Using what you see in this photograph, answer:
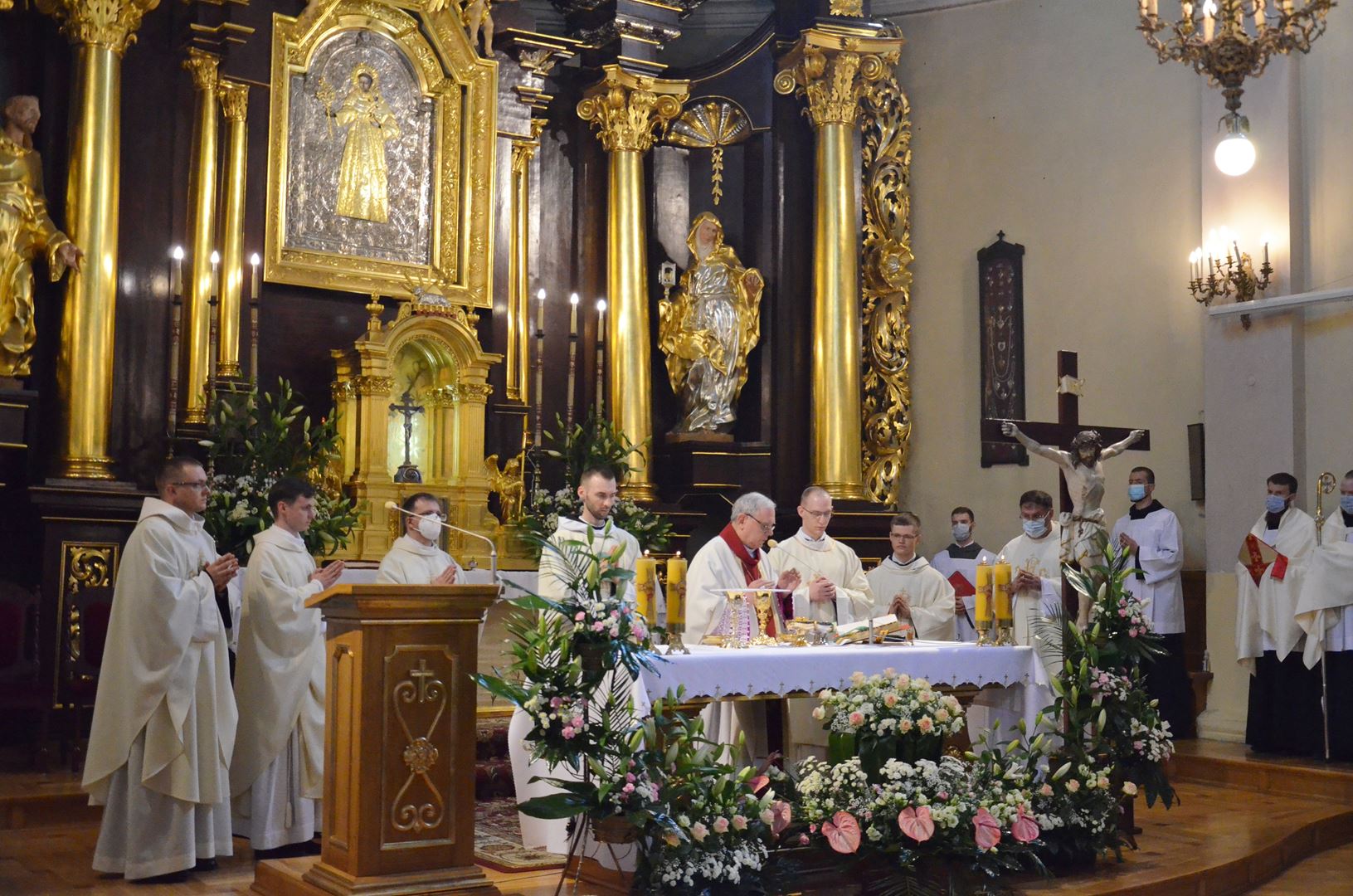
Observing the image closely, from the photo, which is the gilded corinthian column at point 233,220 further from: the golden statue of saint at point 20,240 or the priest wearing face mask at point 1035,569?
the priest wearing face mask at point 1035,569

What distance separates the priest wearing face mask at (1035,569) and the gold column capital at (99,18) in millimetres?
6042

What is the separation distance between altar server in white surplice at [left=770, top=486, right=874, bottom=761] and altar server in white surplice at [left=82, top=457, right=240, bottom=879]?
2589 mm

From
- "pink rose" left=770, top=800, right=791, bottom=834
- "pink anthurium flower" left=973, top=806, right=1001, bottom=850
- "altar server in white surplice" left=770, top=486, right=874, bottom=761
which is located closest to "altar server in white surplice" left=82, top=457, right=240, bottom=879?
"pink rose" left=770, top=800, right=791, bottom=834

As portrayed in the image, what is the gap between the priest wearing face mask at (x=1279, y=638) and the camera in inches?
365

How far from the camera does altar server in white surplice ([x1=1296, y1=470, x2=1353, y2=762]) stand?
8.98 m

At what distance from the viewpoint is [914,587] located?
838 centimetres

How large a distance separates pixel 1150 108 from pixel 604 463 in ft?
15.9

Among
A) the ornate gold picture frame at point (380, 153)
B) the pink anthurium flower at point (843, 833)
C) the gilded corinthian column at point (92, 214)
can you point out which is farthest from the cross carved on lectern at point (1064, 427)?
the gilded corinthian column at point (92, 214)

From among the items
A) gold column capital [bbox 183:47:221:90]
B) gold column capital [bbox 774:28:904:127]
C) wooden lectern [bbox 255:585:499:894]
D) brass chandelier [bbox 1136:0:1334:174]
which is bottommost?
wooden lectern [bbox 255:585:499:894]

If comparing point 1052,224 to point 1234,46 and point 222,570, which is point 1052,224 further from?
point 222,570

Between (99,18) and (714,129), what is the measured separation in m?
4.68

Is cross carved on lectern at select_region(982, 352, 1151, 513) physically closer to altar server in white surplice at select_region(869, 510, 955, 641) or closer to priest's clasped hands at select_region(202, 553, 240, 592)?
altar server in white surplice at select_region(869, 510, 955, 641)

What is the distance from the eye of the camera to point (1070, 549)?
22.5 feet

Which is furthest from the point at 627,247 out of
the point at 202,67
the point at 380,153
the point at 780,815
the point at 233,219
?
the point at 780,815
